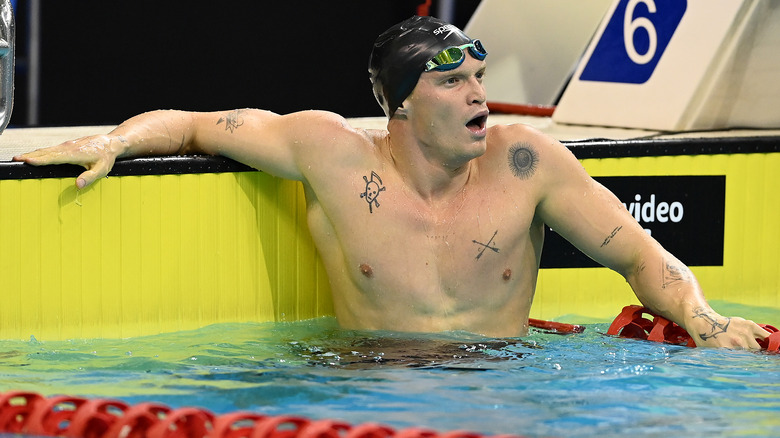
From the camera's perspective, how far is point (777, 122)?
15.0 feet

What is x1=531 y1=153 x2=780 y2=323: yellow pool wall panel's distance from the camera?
423 cm

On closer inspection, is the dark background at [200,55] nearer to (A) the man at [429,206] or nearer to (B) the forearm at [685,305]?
(A) the man at [429,206]

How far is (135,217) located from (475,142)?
3.44 feet

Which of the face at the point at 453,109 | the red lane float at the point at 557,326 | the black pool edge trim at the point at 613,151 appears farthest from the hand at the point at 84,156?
the red lane float at the point at 557,326

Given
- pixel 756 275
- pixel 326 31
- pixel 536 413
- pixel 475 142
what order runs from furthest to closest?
pixel 326 31, pixel 756 275, pixel 475 142, pixel 536 413

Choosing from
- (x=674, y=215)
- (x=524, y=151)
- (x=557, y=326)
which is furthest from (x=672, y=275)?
(x=674, y=215)

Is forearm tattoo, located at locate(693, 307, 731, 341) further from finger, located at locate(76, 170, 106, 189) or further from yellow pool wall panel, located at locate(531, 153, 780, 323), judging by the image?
finger, located at locate(76, 170, 106, 189)

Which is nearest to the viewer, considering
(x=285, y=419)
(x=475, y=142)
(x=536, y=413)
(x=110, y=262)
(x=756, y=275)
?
(x=285, y=419)

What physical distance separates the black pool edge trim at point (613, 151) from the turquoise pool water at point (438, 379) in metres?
0.51

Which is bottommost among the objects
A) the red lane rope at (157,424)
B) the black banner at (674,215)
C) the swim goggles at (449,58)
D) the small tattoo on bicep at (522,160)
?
the red lane rope at (157,424)

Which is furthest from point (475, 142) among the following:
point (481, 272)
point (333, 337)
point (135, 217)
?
point (135, 217)

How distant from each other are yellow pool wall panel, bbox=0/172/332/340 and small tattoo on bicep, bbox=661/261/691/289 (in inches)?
42.9

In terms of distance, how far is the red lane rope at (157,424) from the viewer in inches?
98.5

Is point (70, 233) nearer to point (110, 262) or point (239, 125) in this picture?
point (110, 262)
